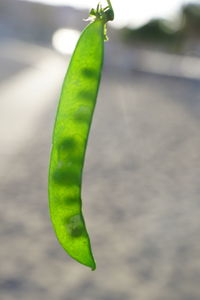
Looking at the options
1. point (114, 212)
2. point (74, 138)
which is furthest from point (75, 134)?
point (114, 212)

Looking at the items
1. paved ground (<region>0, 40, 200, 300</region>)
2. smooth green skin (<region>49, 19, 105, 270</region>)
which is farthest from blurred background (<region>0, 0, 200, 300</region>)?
smooth green skin (<region>49, 19, 105, 270</region>)

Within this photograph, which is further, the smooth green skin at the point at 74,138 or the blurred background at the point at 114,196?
the blurred background at the point at 114,196

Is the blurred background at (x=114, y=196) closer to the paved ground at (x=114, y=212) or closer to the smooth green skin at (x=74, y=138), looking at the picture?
the paved ground at (x=114, y=212)

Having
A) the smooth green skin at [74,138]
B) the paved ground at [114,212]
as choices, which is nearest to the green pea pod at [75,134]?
the smooth green skin at [74,138]

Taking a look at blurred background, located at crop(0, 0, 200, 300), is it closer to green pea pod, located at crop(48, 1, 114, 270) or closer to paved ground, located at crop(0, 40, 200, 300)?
paved ground, located at crop(0, 40, 200, 300)

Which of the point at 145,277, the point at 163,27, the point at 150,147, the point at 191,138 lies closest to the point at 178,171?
the point at 150,147

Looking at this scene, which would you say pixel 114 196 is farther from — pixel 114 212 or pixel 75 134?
pixel 75 134

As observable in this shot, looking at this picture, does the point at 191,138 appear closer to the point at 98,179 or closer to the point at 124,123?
the point at 124,123
